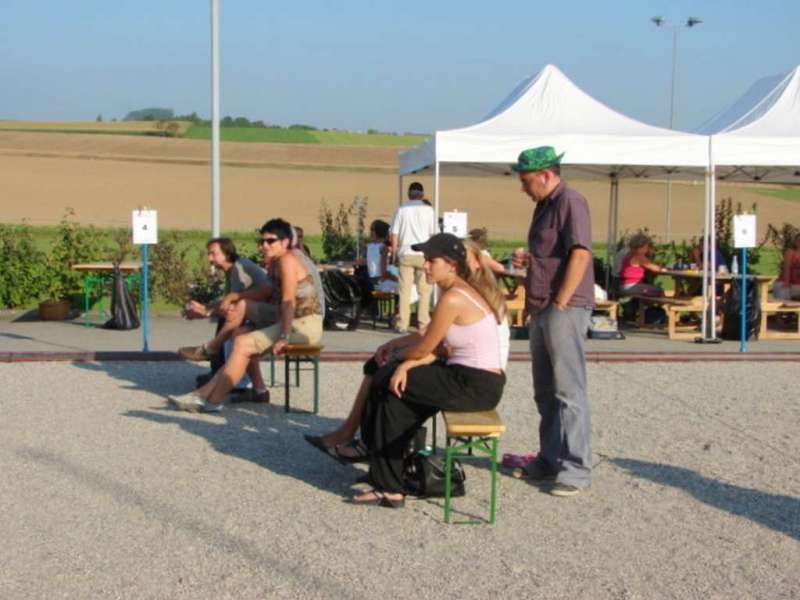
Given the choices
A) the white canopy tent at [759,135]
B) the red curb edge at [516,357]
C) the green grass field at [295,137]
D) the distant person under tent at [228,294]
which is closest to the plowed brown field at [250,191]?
the green grass field at [295,137]

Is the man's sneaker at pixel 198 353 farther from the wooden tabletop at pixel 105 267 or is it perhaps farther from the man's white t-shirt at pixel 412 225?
the wooden tabletop at pixel 105 267

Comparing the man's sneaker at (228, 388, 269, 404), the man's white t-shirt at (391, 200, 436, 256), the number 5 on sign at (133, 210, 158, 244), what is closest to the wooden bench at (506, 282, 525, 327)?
the man's white t-shirt at (391, 200, 436, 256)

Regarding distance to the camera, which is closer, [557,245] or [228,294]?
[557,245]

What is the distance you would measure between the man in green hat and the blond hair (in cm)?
20

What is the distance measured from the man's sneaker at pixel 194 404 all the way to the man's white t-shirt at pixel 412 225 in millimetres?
5462

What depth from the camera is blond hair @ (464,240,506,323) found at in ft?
22.0

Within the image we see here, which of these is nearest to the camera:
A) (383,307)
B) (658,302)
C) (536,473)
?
(536,473)

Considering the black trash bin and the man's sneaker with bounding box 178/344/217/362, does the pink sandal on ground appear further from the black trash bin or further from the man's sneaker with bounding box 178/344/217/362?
the black trash bin

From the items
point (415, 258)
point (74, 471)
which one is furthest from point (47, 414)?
point (415, 258)

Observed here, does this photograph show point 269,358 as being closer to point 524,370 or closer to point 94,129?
point 524,370

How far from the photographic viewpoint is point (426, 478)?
6.69 meters

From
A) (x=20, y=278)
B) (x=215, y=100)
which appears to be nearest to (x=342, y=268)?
(x=215, y=100)

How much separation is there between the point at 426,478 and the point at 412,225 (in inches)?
305

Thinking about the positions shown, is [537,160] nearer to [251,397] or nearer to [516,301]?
[251,397]
